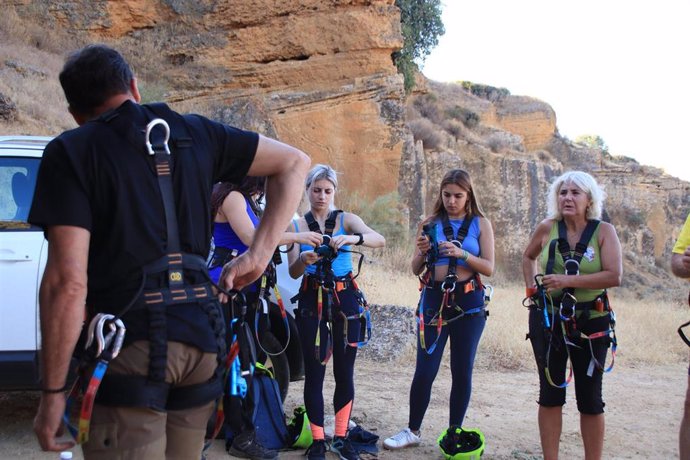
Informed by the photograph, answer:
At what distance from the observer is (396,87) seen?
669 inches

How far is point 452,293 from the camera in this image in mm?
4891

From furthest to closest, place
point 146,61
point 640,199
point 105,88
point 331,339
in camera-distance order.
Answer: point 640,199, point 146,61, point 331,339, point 105,88

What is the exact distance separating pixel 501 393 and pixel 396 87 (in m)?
11.1

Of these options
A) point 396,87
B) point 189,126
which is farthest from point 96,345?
point 396,87

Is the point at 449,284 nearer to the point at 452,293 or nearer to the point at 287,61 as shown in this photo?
the point at 452,293

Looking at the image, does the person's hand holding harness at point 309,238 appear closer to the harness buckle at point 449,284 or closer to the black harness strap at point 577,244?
the harness buckle at point 449,284

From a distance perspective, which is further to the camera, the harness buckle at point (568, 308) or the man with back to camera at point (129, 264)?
the harness buckle at point (568, 308)

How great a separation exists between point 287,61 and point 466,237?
13.7 meters

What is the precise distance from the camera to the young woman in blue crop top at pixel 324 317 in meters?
4.66

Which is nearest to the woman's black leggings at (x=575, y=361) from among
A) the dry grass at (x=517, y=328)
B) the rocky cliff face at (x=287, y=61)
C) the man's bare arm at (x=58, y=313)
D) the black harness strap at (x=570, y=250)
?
the black harness strap at (x=570, y=250)

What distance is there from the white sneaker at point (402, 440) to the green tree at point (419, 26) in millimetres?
19158

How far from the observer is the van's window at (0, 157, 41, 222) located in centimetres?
463

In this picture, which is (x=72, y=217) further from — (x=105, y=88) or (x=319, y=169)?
(x=319, y=169)

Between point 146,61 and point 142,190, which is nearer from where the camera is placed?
point 142,190
